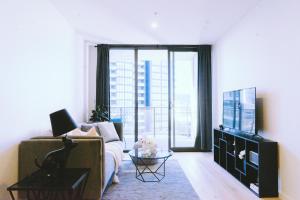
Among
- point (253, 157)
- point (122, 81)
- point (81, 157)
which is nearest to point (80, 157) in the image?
point (81, 157)

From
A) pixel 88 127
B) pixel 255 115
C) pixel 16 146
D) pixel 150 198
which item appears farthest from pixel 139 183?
pixel 255 115

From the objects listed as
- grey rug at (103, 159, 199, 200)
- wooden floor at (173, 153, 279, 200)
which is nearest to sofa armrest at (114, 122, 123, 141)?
grey rug at (103, 159, 199, 200)

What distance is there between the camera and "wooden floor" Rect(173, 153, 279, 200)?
278cm

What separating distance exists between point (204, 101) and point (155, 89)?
1.30m

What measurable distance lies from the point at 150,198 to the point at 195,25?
119 inches

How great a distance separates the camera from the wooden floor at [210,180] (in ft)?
9.11

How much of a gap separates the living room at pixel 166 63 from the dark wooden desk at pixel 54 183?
1.33 feet

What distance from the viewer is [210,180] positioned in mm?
3330

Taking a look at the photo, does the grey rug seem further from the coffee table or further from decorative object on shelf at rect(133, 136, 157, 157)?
decorative object on shelf at rect(133, 136, 157, 157)

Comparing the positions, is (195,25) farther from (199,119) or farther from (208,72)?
(199,119)

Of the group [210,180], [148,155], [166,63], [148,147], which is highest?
[166,63]

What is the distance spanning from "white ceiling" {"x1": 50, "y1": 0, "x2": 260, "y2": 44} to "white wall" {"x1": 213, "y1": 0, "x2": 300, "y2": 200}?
0.43m

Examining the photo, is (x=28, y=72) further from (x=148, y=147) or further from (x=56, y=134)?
(x=148, y=147)

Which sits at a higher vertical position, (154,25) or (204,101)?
(154,25)
